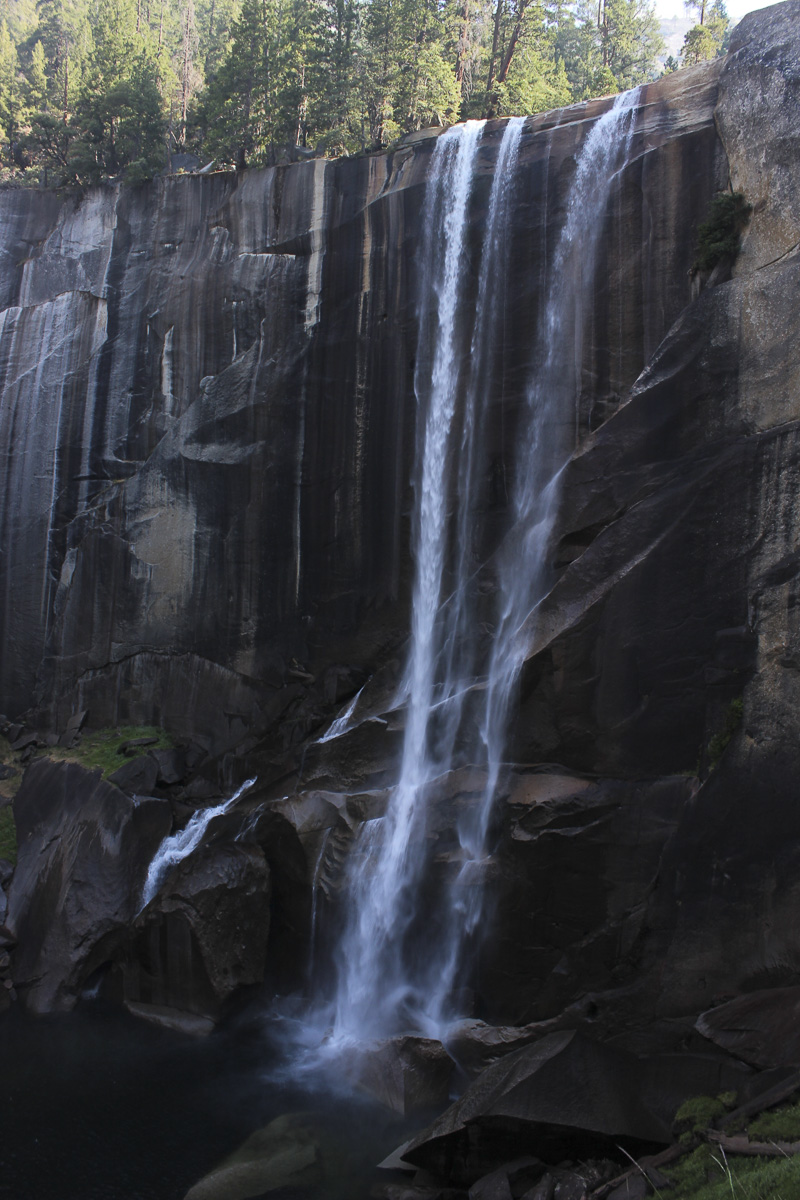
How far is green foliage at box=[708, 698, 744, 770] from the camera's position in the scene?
42.2 feet

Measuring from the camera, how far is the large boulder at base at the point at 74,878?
17.9m

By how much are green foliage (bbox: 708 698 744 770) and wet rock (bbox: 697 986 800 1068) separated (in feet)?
9.94

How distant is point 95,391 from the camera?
2698 centimetres

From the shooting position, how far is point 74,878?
1877 cm

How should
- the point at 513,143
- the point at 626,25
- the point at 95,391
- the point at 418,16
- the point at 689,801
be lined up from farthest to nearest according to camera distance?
the point at 626,25 < the point at 418,16 < the point at 95,391 < the point at 513,143 < the point at 689,801

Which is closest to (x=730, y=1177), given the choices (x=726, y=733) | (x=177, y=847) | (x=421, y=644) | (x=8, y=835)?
(x=726, y=733)

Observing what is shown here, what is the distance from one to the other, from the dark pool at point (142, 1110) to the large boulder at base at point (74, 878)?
4.71ft

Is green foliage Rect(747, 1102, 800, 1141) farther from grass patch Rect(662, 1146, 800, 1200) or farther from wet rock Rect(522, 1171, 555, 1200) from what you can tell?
wet rock Rect(522, 1171, 555, 1200)

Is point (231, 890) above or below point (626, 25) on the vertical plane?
below

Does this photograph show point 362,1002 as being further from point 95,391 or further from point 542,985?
point 95,391

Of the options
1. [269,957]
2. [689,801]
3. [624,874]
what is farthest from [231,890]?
[689,801]

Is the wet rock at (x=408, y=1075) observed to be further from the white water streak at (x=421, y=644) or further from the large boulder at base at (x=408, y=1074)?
the white water streak at (x=421, y=644)

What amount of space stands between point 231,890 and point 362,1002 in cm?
311

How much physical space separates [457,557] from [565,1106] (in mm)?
12180
